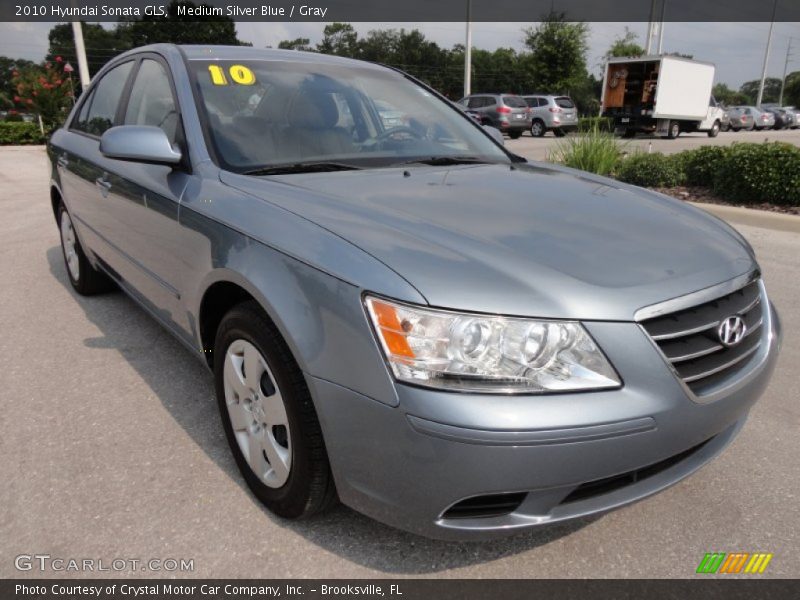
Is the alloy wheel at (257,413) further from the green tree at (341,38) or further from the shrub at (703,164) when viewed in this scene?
the green tree at (341,38)

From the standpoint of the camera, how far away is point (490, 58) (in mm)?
85562

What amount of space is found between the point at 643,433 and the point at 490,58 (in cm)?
9092

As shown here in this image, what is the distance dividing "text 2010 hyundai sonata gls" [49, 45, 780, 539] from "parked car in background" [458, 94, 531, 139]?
894 inches

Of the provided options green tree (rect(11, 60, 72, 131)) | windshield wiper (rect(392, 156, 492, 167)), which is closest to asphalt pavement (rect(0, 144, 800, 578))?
windshield wiper (rect(392, 156, 492, 167))

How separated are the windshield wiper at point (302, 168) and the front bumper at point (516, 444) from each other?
40.9 inches

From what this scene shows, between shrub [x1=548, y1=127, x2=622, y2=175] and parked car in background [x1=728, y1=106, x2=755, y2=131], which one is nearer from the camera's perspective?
shrub [x1=548, y1=127, x2=622, y2=175]

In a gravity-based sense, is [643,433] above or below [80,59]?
below

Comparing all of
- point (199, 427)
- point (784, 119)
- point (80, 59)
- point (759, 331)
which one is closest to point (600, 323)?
point (759, 331)

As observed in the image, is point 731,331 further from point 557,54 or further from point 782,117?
point 782,117

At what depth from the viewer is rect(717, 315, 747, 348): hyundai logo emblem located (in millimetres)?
1880

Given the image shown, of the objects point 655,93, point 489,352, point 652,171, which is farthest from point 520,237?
point 655,93

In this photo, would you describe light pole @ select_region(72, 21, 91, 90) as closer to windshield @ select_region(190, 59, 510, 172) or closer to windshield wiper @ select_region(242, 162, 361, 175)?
windshield @ select_region(190, 59, 510, 172)

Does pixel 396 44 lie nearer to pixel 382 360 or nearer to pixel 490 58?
pixel 490 58

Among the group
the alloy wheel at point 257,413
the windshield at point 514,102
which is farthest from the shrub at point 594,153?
the windshield at point 514,102
